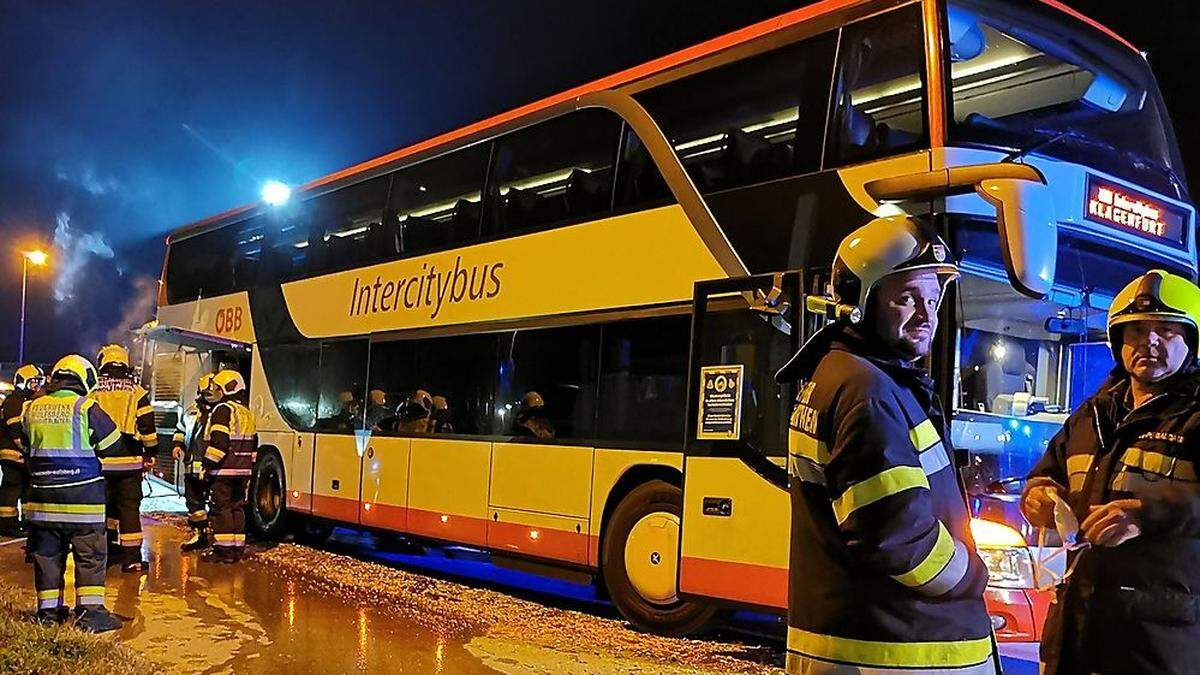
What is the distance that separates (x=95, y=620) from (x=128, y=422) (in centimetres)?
301

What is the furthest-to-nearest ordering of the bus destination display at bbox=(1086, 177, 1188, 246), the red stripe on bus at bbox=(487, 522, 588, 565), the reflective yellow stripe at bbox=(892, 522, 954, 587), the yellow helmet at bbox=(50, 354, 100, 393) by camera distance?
the red stripe on bus at bbox=(487, 522, 588, 565) → the yellow helmet at bbox=(50, 354, 100, 393) → the bus destination display at bbox=(1086, 177, 1188, 246) → the reflective yellow stripe at bbox=(892, 522, 954, 587)

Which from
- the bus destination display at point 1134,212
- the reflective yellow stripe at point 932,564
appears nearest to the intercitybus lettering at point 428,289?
the bus destination display at point 1134,212

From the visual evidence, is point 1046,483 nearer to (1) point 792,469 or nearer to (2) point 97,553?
(1) point 792,469

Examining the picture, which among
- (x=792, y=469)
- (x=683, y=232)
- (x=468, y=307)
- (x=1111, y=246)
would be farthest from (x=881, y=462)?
(x=468, y=307)

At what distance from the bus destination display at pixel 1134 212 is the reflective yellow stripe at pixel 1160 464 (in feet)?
9.80

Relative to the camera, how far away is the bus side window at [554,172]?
7.74m

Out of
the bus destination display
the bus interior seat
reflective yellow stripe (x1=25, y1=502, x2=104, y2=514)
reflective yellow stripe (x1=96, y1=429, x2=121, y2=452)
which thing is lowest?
reflective yellow stripe (x1=25, y1=502, x2=104, y2=514)

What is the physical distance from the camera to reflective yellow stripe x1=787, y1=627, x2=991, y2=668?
2270 mm

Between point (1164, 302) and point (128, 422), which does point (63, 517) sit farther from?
point (1164, 302)

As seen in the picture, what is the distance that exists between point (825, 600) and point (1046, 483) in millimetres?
1254

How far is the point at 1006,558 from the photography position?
4918 mm

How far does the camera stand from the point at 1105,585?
296 centimetres

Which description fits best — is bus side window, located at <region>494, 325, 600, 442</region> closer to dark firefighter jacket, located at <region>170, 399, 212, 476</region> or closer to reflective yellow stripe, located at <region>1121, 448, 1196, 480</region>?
dark firefighter jacket, located at <region>170, 399, 212, 476</region>

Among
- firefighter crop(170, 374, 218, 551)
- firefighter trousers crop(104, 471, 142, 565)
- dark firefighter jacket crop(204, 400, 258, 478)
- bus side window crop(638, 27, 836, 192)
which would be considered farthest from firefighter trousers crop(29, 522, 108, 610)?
bus side window crop(638, 27, 836, 192)
